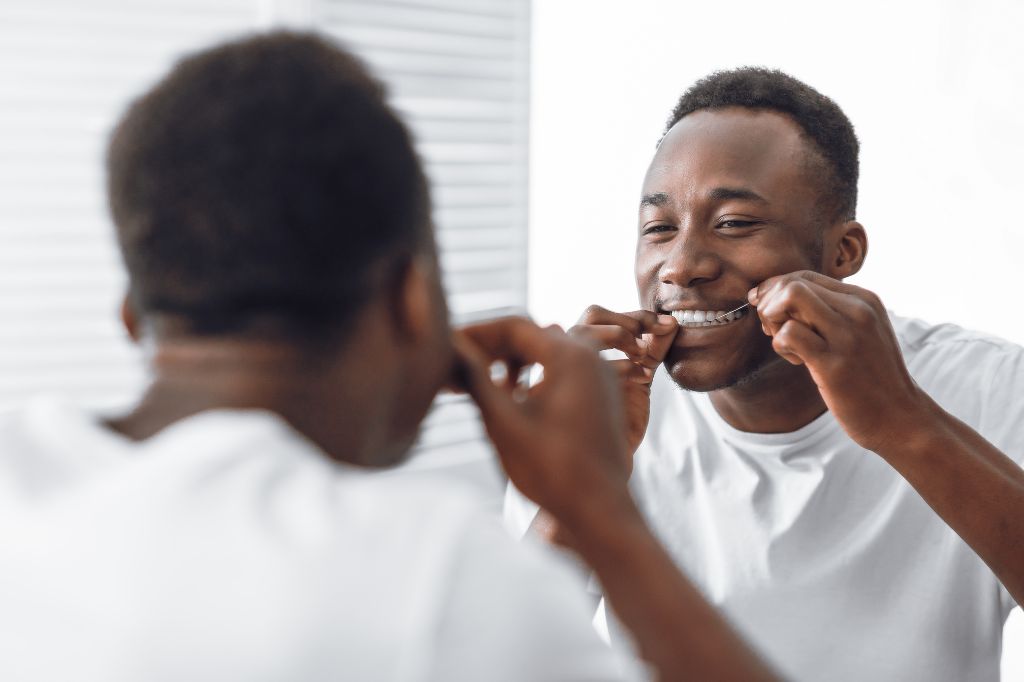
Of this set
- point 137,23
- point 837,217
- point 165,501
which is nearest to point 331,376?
point 165,501

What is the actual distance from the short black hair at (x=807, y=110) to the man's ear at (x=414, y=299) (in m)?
0.91

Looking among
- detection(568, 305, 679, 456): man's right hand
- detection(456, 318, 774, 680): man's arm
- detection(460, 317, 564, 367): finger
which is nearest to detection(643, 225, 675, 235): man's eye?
detection(568, 305, 679, 456): man's right hand

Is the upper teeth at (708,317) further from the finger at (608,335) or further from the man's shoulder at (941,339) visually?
the man's shoulder at (941,339)

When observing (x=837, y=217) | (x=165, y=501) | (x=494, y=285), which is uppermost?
(x=165, y=501)

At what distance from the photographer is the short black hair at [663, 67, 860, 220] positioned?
1383mm

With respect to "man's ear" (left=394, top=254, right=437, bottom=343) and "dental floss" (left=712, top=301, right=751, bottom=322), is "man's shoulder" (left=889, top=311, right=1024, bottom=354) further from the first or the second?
"man's ear" (left=394, top=254, right=437, bottom=343)

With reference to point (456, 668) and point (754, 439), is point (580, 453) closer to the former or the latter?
point (456, 668)

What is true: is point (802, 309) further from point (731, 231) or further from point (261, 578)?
point (261, 578)

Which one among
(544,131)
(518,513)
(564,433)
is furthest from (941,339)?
(544,131)

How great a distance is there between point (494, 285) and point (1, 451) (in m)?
1.98

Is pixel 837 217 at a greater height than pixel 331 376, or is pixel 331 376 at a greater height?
pixel 331 376

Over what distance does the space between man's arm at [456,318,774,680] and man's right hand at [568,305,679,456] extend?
60 centimetres

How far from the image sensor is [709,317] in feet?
Result: 4.37

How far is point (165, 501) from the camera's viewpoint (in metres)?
0.49
